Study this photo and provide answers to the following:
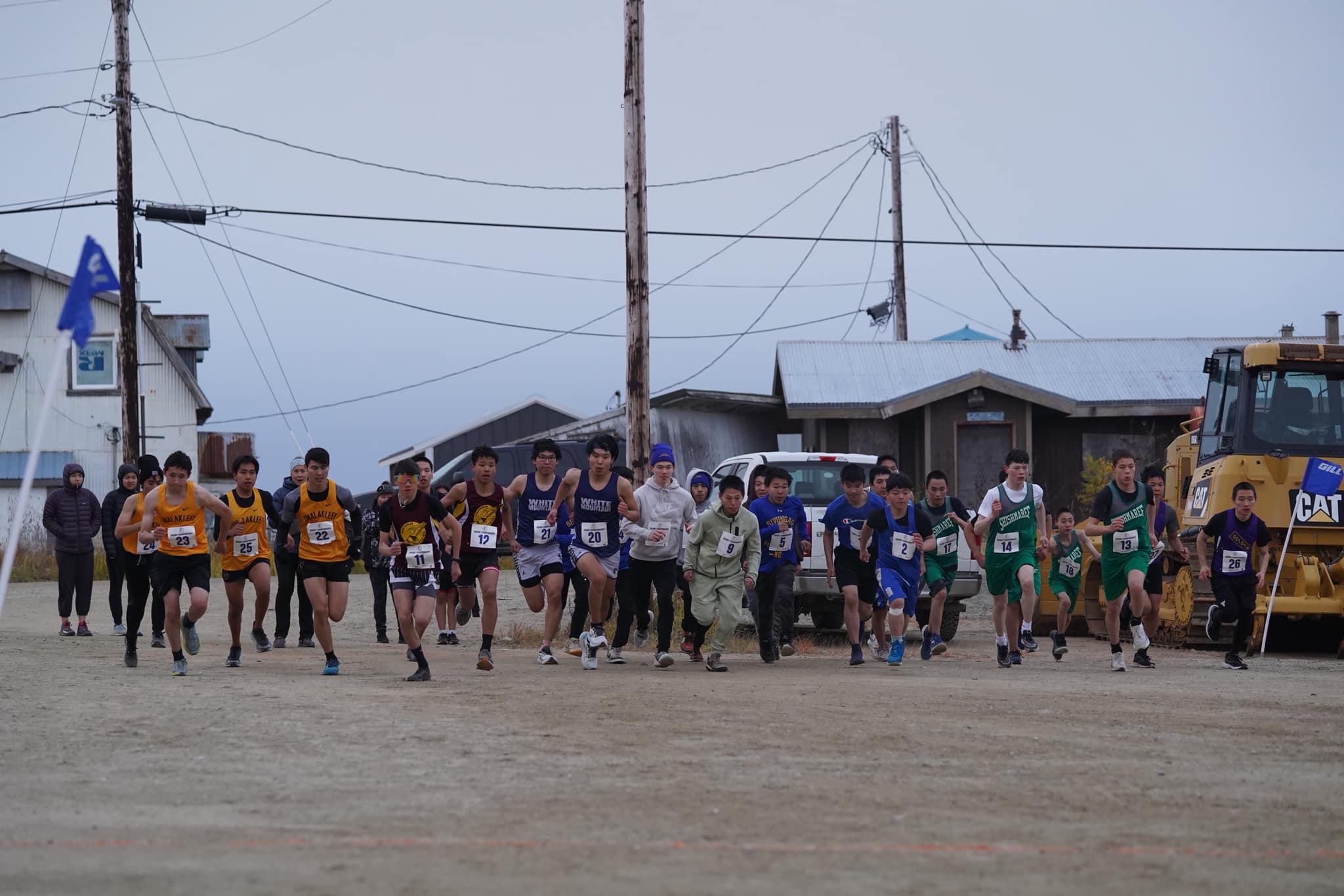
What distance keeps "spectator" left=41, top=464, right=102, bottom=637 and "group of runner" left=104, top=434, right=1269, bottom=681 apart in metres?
3.09

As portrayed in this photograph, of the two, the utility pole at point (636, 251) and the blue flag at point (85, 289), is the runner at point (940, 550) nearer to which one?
the utility pole at point (636, 251)

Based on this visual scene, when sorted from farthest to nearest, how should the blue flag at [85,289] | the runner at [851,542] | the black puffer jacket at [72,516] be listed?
1. the black puffer jacket at [72,516]
2. the runner at [851,542]
3. the blue flag at [85,289]

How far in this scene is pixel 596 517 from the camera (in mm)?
13547

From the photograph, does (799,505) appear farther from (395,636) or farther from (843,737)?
(395,636)

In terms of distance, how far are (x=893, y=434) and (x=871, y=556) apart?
20.8m

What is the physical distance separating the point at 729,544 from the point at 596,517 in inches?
47.1

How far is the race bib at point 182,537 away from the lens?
41.1ft

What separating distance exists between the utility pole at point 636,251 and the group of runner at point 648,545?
4056 mm

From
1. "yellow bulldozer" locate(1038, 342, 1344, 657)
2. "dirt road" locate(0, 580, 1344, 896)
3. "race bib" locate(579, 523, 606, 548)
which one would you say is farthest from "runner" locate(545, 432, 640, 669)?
"yellow bulldozer" locate(1038, 342, 1344, 657)

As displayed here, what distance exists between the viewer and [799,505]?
14445 mm

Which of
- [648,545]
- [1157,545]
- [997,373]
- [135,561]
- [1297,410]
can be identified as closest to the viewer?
[648,545]

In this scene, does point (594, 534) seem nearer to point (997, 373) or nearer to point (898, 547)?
point (898, 547)

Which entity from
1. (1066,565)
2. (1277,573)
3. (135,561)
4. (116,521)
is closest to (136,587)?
(135,561)

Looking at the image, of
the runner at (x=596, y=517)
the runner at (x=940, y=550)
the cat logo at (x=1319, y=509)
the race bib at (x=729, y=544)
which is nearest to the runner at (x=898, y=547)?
the runner at (x=940, y=550)
